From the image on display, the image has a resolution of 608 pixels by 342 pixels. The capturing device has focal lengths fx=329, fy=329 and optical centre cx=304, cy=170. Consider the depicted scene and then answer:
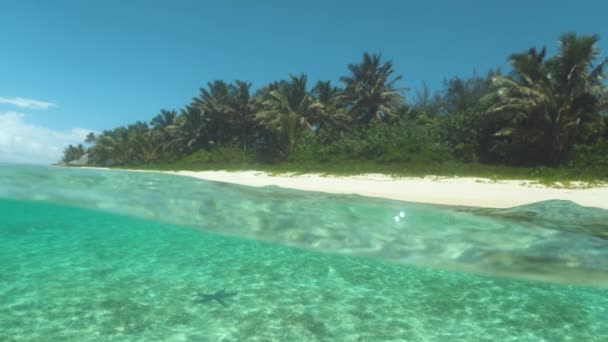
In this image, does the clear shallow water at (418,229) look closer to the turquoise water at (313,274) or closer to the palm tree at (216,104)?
the turquoise water at (313,274)

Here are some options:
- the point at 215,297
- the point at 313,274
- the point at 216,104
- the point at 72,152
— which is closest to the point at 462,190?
the point at 313,274

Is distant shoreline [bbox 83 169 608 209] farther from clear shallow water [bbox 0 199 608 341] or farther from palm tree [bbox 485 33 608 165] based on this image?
palm tree [bbox 485 33 608 165]

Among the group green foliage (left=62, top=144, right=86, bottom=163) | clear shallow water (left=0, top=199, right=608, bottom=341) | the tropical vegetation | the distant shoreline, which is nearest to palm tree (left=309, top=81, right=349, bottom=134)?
the tropical vegetation

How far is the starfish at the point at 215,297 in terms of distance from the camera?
4.22m

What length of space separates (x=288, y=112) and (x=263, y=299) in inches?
1167

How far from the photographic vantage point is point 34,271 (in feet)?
16.9

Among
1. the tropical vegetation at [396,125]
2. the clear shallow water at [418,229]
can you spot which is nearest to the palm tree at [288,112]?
the tropical vegetation at [396,125]

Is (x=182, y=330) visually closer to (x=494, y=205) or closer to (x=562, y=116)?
(x=494, y=205)

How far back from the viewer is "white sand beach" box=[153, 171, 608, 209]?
33.6 ft

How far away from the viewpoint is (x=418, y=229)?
763 cm

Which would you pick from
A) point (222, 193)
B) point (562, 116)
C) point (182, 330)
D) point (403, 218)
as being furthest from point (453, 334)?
point (562, 116)

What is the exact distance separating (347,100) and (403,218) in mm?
28446

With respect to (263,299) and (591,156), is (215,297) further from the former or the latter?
(591,156)

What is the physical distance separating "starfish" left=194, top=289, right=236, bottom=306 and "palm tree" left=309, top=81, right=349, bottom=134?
30.6 m
